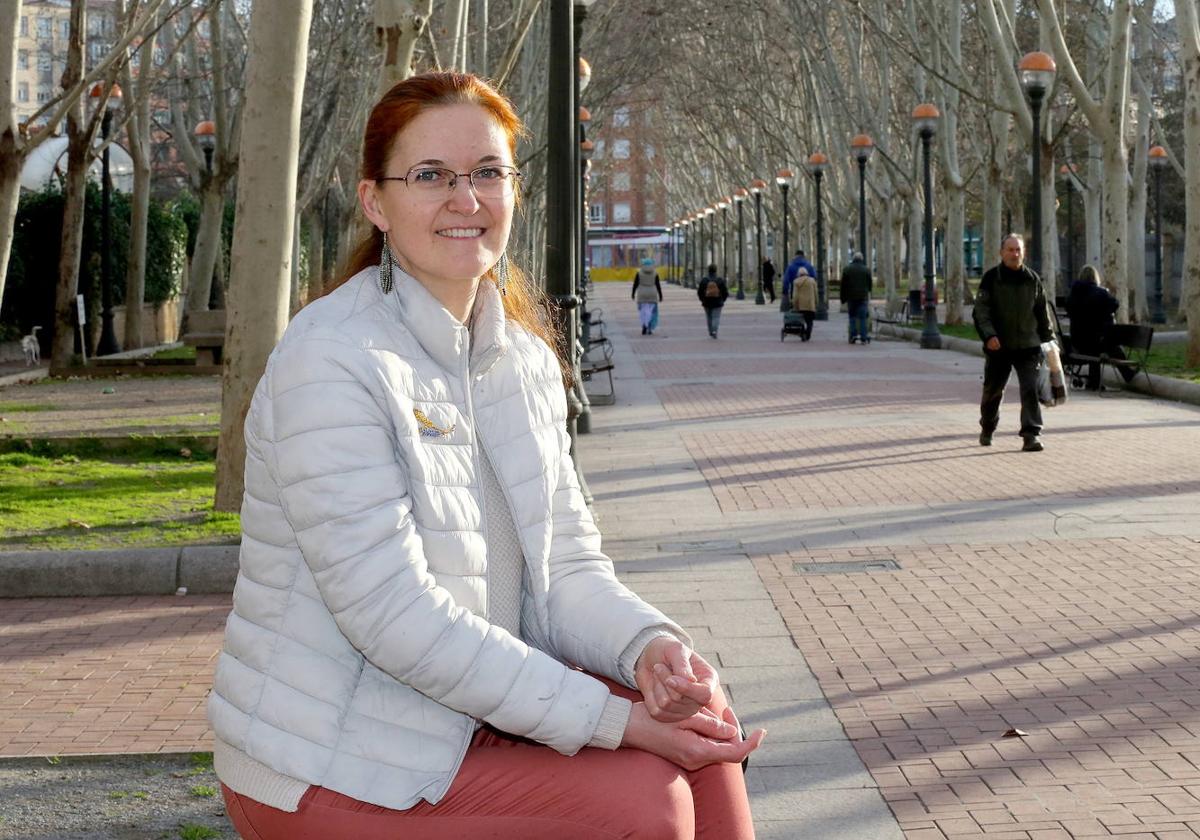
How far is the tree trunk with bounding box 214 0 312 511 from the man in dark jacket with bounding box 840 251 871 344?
22072 mm

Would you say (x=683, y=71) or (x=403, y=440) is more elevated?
(x=683, y=71)

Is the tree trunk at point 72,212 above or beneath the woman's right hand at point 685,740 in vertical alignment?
above

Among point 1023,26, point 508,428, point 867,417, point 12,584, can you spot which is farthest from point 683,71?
point 508,428

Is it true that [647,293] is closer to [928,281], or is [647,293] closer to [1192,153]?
[928,281]

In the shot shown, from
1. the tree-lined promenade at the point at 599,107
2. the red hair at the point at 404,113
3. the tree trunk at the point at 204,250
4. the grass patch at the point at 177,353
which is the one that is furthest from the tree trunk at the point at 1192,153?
the red hair at the point at 404,113

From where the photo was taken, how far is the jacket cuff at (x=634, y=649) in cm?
285

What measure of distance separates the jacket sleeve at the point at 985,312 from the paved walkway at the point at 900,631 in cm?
100

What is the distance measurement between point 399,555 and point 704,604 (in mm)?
5560

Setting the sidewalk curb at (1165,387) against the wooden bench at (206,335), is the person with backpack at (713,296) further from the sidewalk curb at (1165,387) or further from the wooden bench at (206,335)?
the sidewalk curb at (1165,387)

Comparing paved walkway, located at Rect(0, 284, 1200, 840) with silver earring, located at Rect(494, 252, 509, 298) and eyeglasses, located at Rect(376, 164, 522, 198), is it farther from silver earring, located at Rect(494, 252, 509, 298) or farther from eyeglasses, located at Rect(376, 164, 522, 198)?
eyeglasses, located at Rect(376, 164, 522, 198)

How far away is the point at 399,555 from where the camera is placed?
2.60 m

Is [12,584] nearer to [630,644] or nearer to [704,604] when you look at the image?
[704,604]

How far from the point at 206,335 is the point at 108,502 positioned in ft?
48.6

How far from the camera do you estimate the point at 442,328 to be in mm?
2852
